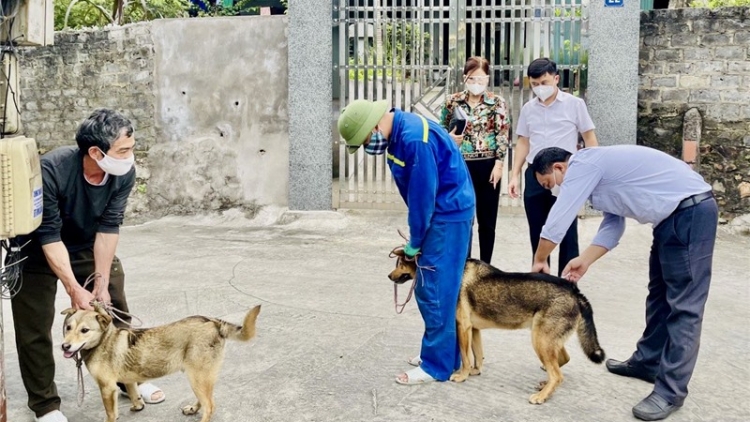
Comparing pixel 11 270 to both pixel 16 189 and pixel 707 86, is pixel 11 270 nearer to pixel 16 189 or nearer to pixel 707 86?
pixel 16 189

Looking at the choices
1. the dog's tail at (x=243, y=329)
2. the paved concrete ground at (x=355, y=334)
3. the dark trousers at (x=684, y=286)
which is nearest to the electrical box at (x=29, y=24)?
the dog's tail at (x=243, y=329)

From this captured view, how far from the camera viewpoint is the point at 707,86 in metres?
9.39

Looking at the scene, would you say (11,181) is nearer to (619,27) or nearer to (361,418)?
(361,418)

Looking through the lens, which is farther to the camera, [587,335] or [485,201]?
[485,201]

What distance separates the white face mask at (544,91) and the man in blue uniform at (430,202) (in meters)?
1.88

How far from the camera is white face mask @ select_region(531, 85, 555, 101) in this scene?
6.47 metres

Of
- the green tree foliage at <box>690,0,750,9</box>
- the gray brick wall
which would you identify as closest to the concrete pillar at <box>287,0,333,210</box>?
the gray brick wall

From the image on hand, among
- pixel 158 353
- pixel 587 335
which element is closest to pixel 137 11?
pixel 158 353

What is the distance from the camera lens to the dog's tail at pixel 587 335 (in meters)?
4.73

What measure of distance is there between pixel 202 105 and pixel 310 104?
1.48 metres

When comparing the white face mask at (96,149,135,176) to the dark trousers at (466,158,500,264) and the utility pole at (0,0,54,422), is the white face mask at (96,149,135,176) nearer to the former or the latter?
the utility pole at (0,0,54,422)

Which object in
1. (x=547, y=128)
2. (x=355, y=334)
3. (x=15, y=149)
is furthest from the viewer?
(x=547, y=128)

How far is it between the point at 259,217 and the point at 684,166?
6.62 metres

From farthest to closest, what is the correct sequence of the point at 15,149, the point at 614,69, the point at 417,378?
the point at 614,69 < the point at 417,378 < the point at 15,149
